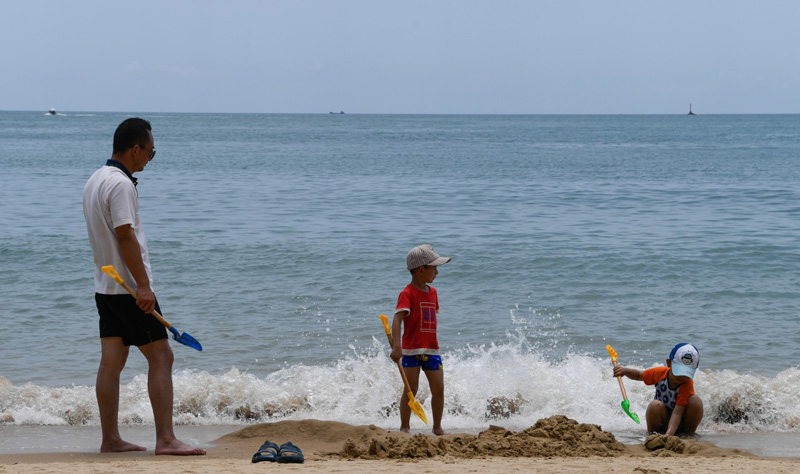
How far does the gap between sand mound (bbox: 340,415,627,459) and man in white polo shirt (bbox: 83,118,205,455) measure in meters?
1.01

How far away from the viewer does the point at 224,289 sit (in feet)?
34.9

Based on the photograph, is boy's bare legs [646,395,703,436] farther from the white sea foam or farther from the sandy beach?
the sandy beach

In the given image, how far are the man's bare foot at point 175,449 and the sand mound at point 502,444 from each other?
32.4 inches

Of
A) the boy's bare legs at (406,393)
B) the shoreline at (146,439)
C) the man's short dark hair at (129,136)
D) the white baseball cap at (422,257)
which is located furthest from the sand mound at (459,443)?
the man's short dark hair at (129,136)

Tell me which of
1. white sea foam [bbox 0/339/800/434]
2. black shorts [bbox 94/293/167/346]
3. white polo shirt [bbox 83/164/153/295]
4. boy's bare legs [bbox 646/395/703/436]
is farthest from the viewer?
white sea foam [bbox 0/339/800/434]

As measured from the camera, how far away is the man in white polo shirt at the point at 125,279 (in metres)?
4.31

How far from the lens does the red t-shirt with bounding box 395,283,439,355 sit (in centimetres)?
528

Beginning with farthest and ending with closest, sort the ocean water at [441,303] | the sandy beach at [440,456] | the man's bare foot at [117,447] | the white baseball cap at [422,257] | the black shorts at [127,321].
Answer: the ocean water at [441,303] → the white baseball cap at [422,257] → the man's bare foot at [117,447] → the black shorts at [127,321] → the sandy beach at [440,456]

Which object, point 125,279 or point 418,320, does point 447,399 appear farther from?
point 125,279

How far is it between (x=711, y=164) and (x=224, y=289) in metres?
32.2

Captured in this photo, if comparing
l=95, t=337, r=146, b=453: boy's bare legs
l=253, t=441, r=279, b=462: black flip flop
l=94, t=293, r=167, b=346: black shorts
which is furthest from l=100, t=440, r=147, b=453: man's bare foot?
l=253, t=441, r=279, b=462: black flip flop

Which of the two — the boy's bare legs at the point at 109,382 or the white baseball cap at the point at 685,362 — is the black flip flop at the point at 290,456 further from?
the white baseball cap at the point at 685,362

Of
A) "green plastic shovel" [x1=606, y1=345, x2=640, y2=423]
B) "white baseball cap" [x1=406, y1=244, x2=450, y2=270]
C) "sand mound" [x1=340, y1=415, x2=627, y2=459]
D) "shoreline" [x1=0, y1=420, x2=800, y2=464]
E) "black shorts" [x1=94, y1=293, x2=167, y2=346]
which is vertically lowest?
"shoreline" [x1=0, y1=420, x2=800, y2=464]

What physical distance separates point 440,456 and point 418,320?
3.37 feet
